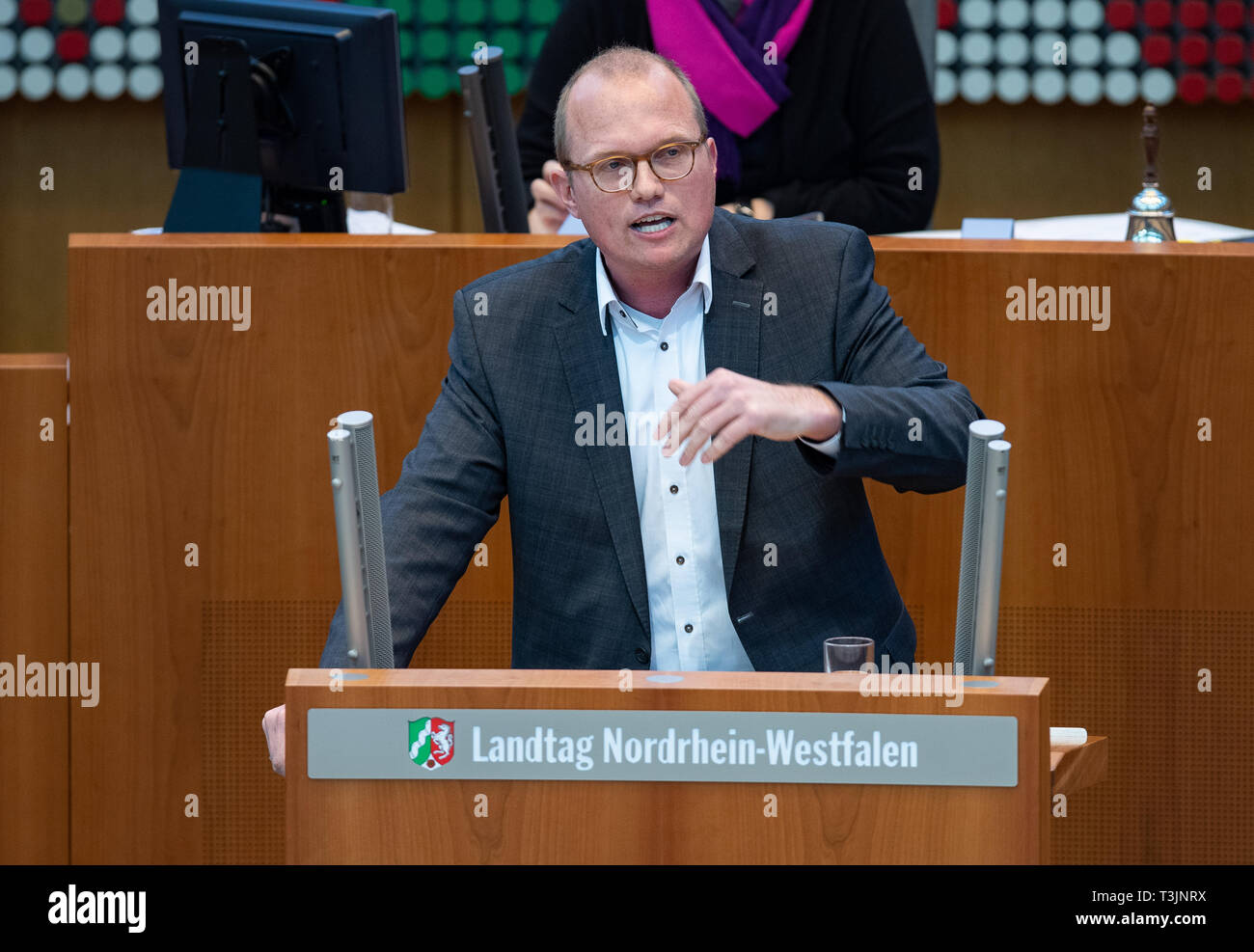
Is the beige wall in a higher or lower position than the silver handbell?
higher

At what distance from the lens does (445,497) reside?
1899 millimetres

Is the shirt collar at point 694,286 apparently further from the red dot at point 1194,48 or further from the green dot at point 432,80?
the red dot at point 1194,48

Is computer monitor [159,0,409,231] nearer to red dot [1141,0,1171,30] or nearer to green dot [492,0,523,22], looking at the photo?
green dot [492,0,523,22]

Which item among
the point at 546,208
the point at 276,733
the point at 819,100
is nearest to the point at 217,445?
the point at 546,208

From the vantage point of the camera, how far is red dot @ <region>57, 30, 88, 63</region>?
5129mm

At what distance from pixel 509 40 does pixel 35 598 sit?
309 centimetres

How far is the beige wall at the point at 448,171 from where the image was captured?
208 inches

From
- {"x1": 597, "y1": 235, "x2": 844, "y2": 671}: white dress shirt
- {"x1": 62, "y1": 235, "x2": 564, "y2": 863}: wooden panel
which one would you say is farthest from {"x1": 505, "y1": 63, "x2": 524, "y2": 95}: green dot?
{"x1": 597, "y1": 235, "x2": 844, "y2": 671}: white dress shirt

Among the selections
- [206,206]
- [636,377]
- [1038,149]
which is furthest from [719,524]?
[1038,149]

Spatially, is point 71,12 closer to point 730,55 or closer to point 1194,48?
point 730,55

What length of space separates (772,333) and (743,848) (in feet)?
2.82

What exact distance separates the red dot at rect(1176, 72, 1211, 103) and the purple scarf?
2.31m

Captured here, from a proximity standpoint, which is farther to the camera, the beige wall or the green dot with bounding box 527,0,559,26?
the beige wall
